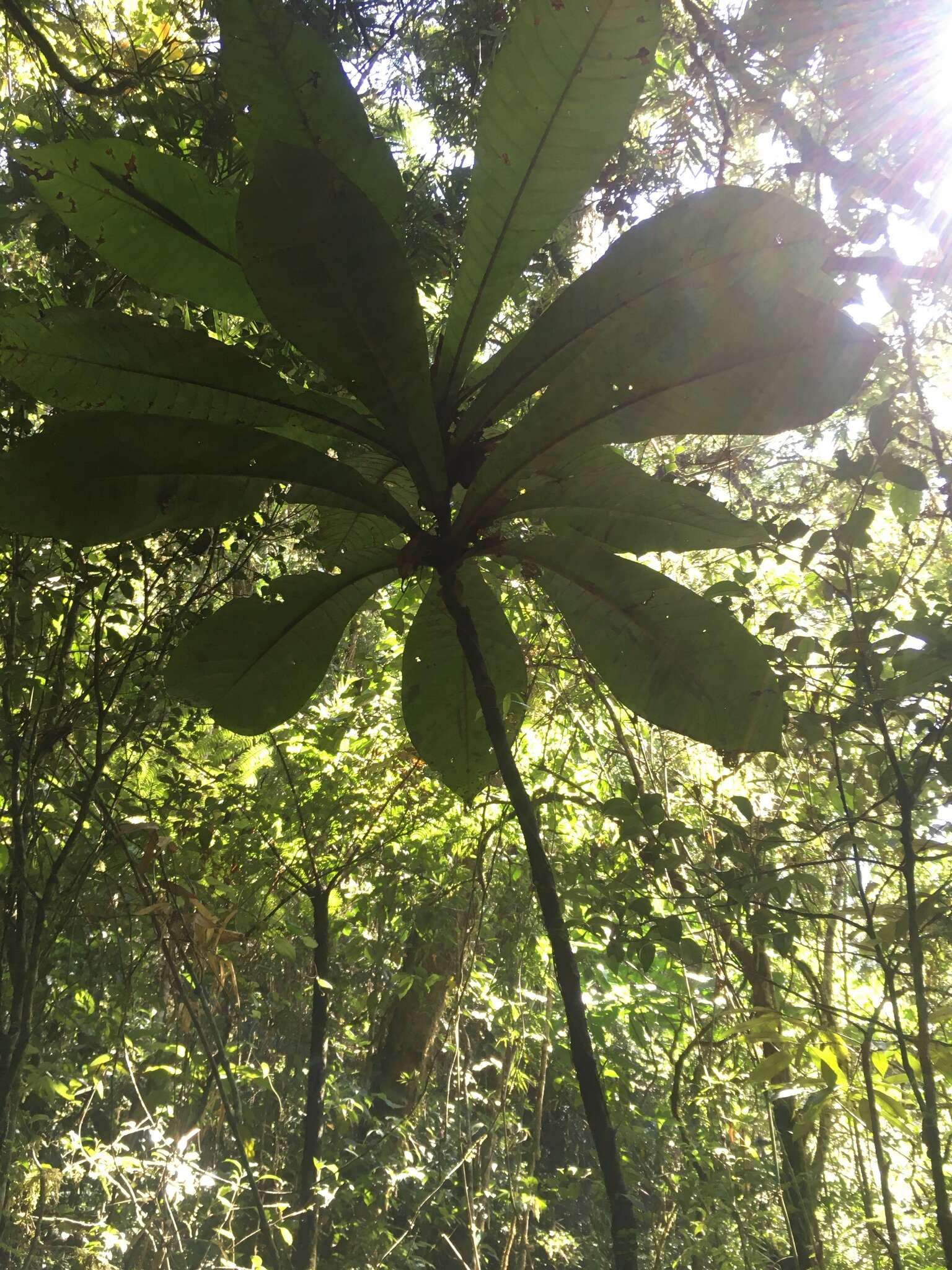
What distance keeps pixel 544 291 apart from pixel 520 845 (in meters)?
1.60

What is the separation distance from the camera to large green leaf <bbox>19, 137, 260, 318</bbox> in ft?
3.19

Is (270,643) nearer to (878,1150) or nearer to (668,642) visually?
(668,642)

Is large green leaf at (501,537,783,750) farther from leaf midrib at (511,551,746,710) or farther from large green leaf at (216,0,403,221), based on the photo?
large green leaf at (216,0,403,221)

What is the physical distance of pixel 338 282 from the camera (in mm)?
797

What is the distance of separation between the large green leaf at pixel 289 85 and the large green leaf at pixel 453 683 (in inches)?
22.0

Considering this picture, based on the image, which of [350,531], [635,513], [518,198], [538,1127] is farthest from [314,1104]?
[518,198]

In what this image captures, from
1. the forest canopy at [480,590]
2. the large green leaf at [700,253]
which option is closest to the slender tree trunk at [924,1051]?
the forest canopy at [480,590]

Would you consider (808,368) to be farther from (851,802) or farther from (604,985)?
(604,985)

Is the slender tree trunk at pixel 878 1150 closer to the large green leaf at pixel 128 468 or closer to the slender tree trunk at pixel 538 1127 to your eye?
the large green leaf at pixel 128 468

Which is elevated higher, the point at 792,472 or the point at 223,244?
the point at 792,472

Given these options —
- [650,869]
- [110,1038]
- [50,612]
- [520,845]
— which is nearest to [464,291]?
[650,869]

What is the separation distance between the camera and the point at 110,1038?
2.13m

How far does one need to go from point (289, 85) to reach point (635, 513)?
66 cm

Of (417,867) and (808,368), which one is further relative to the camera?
(417,867)
